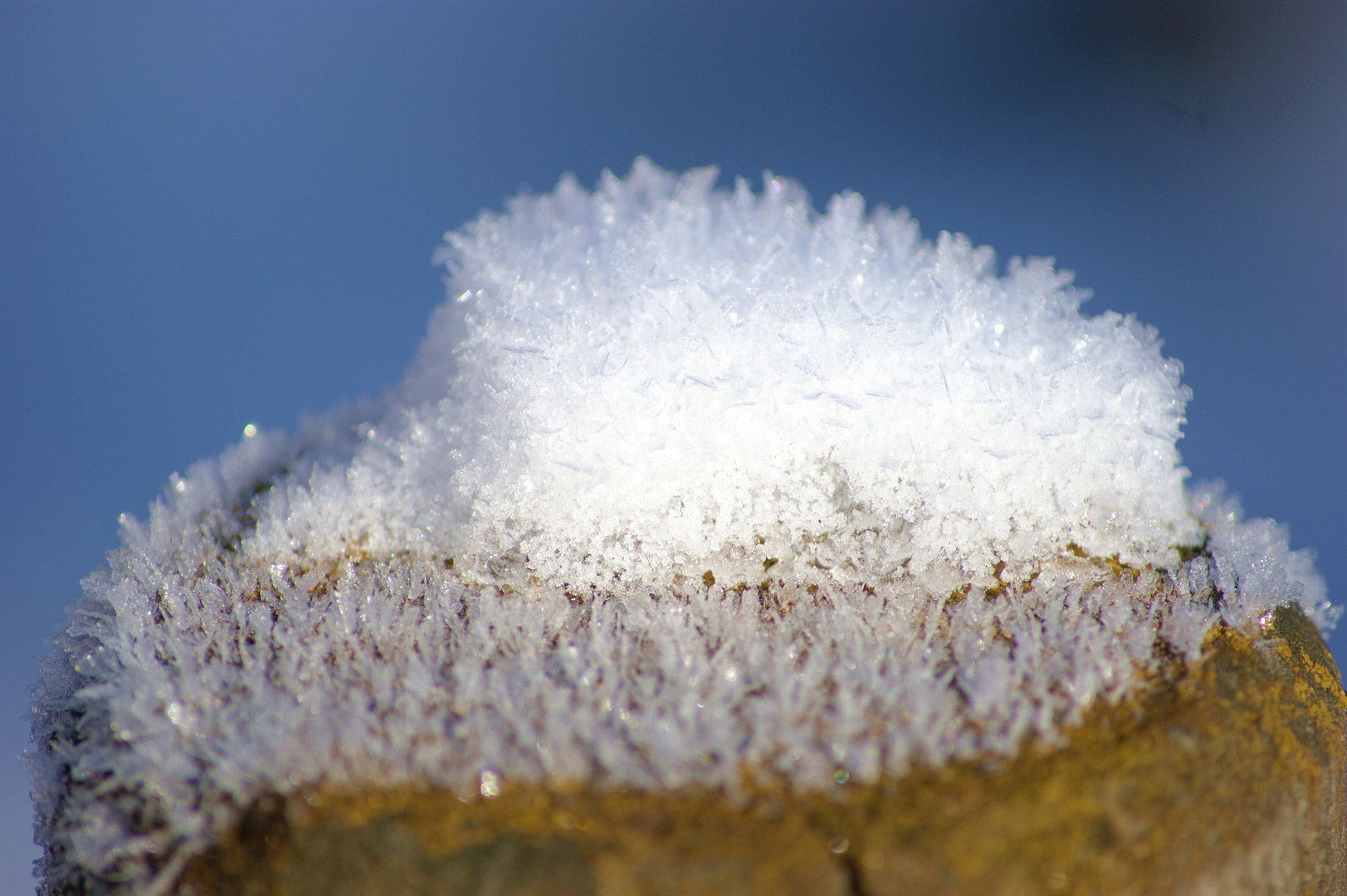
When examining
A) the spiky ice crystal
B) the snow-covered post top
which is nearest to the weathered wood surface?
the spiky ice crystal

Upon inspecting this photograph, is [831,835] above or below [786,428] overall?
below

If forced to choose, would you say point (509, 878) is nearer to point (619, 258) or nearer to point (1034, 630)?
point (1034, 630)

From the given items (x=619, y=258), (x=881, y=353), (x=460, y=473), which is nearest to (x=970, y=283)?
(x=881, y=353)

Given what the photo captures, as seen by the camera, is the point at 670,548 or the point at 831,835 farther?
the point at 670,548

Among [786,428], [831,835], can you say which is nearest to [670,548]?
[786,428]

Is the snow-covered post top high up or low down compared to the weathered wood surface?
up

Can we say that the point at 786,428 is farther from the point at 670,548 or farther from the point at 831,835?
the point at 831,835

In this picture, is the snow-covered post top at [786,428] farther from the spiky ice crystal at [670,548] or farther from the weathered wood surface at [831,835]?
the weathered wood surface at [831,835]

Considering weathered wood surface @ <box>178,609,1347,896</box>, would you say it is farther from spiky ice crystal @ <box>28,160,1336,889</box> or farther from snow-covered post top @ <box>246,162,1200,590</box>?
snow-covered post top @ <box>246,162,1200,590</box>
